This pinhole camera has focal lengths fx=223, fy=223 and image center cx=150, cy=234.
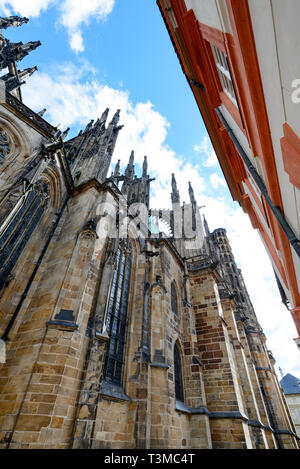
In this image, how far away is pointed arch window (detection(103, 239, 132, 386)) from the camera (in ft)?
22.1

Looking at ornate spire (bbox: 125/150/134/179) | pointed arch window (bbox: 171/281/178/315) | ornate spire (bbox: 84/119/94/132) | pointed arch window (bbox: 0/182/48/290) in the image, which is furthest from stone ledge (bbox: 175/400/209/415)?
ornate spire (bbox: 84/119/94/132)

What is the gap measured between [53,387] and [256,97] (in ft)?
18.4

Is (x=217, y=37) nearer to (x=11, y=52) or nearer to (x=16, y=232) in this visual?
(x=16, y=232)

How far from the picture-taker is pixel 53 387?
4.39 m

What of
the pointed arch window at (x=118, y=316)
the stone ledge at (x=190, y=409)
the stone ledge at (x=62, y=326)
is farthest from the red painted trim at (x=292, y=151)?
the stone ledge at (x=190, y=409)

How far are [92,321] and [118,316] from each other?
2.11 metres

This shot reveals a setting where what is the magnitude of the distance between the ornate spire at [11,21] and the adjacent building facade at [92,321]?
200cm

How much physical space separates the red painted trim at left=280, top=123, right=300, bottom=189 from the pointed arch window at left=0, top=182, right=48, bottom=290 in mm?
5510

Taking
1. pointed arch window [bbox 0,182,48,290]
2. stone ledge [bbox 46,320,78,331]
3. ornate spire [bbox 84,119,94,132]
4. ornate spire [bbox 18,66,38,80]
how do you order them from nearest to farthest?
1. stone ledge [bbox 46,320,78,331]
2. pointed arch window [bbox 0,182,48,290]
3. ornate spire [bbox 18,66,38,80]
4. ornate spire [bbox 84,119,94,132]

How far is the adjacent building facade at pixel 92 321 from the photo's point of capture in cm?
459

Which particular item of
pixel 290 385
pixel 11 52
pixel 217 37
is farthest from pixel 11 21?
pixel 290 385

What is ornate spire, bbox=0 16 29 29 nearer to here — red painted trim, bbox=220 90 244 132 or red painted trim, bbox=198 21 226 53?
red painted trim, bbox=220 90 244 132
